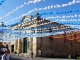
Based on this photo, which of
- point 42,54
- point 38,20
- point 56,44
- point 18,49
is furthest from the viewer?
point 18,49

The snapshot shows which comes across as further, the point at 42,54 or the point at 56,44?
the point at 56,44

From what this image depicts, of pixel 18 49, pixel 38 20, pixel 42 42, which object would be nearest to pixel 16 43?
pixel 18 49

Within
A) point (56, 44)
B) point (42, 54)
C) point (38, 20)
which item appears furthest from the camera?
point (56, 44)

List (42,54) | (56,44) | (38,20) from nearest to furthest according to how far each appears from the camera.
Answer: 1. (38,20)
2. (42,54)
3. (56,44)

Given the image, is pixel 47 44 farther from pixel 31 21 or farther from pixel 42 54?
pixel 31 21

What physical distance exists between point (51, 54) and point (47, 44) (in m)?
2.16

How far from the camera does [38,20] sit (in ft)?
108

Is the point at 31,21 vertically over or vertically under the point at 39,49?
over

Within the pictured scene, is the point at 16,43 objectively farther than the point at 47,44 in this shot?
Yes

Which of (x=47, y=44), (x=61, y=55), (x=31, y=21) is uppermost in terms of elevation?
(x=31, y=21)

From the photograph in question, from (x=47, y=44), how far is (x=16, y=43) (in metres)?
10.1

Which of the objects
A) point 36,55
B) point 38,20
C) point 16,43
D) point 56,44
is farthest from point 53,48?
point 16,43

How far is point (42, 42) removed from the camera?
3619 centimetres

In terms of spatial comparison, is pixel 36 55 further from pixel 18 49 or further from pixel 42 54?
pixel 18 49
